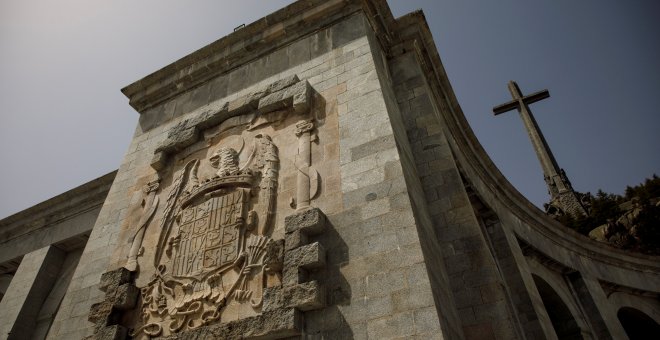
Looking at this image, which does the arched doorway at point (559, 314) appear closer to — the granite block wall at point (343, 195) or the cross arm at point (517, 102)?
the granite block wall at point (343, 195)

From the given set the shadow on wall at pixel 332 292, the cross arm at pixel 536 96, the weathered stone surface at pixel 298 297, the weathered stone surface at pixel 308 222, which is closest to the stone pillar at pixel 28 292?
the weathered stone surface at pixel 298 297

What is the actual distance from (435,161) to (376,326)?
3.34m

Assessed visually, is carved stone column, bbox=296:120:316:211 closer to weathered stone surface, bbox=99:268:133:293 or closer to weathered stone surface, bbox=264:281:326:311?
weathered stone surface, bbox=264:281:326:311

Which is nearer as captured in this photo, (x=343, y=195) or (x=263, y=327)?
(x=263, y=327)


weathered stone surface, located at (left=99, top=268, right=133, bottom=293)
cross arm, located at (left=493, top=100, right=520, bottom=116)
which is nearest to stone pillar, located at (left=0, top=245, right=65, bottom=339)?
weathered stone surface, located at (left=99, top=268, right=133, bottom=293)

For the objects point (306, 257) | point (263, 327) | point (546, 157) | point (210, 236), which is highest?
point (546, 157)

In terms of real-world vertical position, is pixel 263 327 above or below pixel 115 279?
below

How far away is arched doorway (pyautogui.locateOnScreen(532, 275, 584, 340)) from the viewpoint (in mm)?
9725

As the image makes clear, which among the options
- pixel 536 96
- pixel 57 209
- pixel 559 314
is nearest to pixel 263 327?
pixel 559 314

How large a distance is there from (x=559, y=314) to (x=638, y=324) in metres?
6.50

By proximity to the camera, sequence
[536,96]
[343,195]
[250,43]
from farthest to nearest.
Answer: [536,96] → [250,43] → [343,195]

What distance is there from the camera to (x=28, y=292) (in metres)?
10.4

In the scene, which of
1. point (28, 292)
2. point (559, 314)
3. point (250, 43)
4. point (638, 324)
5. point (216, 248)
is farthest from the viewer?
point (638, 324)

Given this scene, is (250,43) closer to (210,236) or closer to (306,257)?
(210,236)
